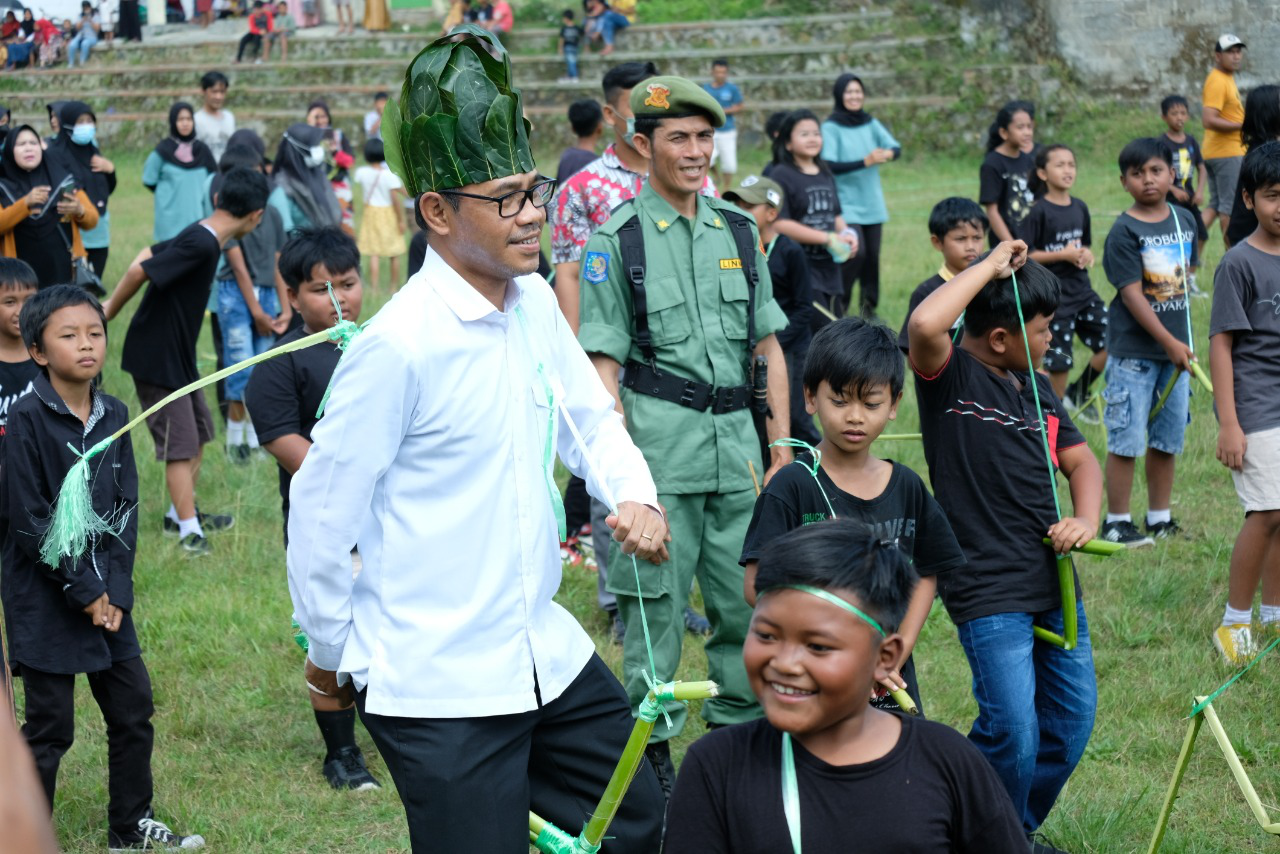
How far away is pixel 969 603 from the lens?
12.8 ft

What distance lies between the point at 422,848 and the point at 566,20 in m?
24.7

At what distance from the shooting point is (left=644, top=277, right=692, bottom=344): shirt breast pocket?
475 centimetres

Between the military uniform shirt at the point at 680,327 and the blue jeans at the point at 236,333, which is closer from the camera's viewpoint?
the military uniform shirt at the point at 680,327

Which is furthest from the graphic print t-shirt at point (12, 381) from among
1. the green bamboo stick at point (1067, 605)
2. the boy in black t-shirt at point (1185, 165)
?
the boy in black t-shirt at point (1185, 165)

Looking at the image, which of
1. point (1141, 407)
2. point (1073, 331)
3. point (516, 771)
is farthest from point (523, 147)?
point (1073, 331)

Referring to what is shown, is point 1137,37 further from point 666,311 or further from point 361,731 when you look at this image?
point 361,731

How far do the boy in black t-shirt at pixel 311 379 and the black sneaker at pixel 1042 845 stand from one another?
7.19 feet

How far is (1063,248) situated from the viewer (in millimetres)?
8055

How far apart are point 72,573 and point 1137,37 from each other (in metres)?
20.0

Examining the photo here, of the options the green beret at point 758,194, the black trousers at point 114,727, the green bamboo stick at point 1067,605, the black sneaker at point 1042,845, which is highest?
the green beret at point 758,194

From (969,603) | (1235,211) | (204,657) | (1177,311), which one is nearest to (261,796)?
(204,657)

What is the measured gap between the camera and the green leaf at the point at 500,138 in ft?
9.96

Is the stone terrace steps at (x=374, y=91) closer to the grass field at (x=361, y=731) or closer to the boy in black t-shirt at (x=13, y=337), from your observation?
the grass field at (x=361, y=731)

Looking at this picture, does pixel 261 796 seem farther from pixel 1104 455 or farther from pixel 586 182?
pixel 1104 455
